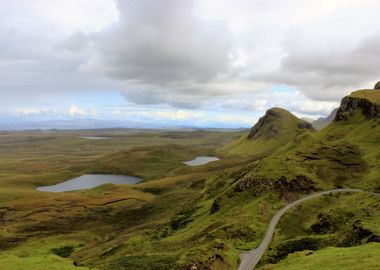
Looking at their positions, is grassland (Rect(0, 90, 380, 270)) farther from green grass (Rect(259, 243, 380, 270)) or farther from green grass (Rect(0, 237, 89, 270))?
green grass (Rect(259, 243, 380, 270))

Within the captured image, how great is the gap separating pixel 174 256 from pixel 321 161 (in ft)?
280

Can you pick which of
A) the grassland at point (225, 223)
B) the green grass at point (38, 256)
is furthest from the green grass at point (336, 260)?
the green grass at point (38, 256)

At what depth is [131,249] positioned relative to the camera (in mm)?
119125

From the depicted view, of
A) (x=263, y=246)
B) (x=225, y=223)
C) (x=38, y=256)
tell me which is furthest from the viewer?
(x=38, y=256)

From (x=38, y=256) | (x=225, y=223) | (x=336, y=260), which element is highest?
(x=336, y=260)

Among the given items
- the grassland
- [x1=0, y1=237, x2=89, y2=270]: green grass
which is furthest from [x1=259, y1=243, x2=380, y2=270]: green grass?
[x1=0, y1=237, x2=89, y2=270]: green grass

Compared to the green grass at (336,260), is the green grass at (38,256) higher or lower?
lower

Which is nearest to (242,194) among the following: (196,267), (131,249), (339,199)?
(339,199)

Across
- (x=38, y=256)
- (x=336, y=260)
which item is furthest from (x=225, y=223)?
(x=38, y=256)

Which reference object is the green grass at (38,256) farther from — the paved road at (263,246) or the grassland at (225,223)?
the paved road at (263,246)

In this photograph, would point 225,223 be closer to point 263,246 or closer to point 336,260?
point 263,246

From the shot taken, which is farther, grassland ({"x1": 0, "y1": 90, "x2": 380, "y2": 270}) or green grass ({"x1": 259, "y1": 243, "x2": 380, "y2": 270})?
grassland ({"x1": 0, "y1": 90, "x2": 380, "y2": 270})

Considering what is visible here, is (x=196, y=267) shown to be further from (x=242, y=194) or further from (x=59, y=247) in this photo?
(x=59, y=247)

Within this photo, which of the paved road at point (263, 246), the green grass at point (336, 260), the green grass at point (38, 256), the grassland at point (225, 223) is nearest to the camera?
the green grass at point (336, 260)
